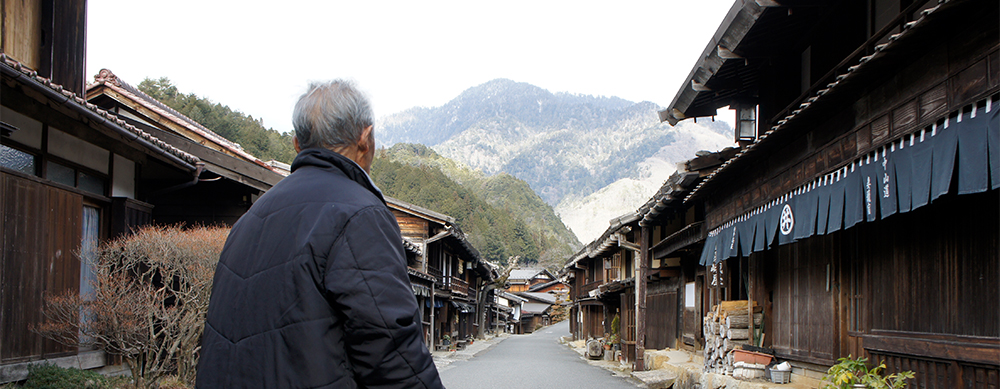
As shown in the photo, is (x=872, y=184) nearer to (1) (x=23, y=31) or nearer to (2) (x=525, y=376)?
(1) (x=23, y=31)

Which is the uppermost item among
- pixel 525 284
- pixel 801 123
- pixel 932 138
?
pixel 801 123

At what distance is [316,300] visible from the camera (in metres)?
1.85

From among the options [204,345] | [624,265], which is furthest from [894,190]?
[624,265]

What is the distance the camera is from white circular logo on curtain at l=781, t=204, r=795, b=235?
7868 millimetres

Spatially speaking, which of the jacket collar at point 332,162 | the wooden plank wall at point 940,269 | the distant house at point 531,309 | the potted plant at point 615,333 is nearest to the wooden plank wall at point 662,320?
the potted plant at point 615,333

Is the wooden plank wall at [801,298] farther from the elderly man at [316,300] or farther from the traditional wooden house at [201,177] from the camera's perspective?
the traditional wooden house at [201,177]

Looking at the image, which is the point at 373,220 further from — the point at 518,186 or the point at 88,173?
the point at 518,186

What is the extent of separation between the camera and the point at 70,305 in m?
8.23

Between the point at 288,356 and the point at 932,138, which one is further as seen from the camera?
the point at 932,138

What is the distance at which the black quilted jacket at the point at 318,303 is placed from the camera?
1814 millimetres

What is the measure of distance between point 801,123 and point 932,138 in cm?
242

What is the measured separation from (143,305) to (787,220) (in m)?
7.82

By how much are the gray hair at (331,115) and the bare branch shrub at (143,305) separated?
23.5 ft

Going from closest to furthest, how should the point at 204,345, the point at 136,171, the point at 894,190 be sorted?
1. the point at 204,345
2. the point at 894,190
3. the point at 136,171
